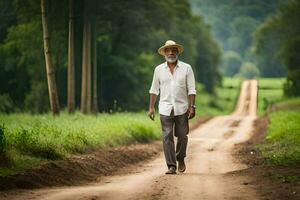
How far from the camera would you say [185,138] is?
44.5 ft

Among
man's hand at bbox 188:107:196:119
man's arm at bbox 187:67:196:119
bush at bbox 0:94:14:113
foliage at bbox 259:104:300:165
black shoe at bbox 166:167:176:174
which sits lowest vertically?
bush at bbox 0:94:14:113

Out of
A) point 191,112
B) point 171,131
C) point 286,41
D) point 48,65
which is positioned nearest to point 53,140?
point 171,131

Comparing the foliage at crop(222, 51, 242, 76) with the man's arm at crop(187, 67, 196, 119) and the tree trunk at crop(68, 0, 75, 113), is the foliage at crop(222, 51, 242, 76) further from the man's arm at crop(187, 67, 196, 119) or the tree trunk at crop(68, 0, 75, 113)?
the man's arm at crop(187, 67, 196, 119)

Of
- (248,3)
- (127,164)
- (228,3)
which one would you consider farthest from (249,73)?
(127,164)

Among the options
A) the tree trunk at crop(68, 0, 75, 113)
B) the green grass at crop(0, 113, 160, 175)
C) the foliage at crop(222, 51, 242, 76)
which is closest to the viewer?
the green grass at crop(0, 113, 160, 175)

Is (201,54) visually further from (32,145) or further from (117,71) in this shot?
(32,145)

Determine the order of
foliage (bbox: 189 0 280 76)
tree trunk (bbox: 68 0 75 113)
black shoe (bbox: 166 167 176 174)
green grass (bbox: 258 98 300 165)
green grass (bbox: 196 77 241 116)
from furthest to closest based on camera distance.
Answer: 1. foliage (bbox: 189 0 280 76)
2. green grass (bbox: 196 77 241 116)
3. tree trunk (bbox: 68 0 75 113)
4. green grass (bbox: 258 98 300 165)
5. black shoe (bbox: 166 167 176 174)

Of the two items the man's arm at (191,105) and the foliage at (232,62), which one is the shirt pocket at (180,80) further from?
the foliage at (232,62)

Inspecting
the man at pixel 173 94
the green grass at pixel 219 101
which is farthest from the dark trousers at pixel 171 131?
the green grass at pixel 219 101

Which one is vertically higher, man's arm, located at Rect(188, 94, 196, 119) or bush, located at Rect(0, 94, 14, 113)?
man's arm, located at Rect(188, 94, 196, 119)

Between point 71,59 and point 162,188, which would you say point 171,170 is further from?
point 71,59

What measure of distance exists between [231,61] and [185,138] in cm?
14938

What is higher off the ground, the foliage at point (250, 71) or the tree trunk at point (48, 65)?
the tree trunk at point (48, 65)

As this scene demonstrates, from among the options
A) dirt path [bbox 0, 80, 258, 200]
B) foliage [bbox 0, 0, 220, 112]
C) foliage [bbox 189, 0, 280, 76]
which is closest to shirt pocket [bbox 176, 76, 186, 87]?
dirt path [bbox 0, 80, 258, 200]
